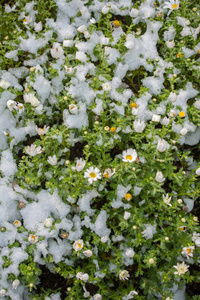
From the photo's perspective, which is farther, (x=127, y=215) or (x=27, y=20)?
(x=27, y=20)

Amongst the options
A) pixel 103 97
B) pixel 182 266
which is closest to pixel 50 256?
pixel 182 266

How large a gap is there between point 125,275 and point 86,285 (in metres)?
0.28

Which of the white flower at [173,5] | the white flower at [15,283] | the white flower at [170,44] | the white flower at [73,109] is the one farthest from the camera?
the white flower at [173,5]

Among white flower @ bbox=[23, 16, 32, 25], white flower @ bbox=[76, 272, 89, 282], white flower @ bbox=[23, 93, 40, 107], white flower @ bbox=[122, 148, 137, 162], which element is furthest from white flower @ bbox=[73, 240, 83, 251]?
white flower @ bbox=[23, 16, 32, 25]

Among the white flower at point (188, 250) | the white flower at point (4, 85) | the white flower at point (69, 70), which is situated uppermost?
the white flower at point (69, 70)

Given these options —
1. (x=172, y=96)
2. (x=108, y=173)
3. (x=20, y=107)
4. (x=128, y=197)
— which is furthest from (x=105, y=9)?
(x=128, y=197)

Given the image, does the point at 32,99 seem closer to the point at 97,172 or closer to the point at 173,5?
the point at 97,172

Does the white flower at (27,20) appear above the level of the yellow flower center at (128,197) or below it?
above

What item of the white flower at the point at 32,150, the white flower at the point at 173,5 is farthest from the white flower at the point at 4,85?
the white flower at the point at 173,5

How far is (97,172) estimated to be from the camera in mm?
1634

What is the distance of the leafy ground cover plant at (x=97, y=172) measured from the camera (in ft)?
5.31

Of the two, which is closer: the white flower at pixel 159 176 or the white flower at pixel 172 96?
the white flower at pixel 159 176

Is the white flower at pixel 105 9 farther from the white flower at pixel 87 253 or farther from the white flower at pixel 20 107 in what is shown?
the white flower at pixel 87 253

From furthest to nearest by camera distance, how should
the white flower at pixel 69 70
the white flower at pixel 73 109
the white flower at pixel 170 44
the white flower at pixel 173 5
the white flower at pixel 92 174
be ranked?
1. the white flower at pixel 173 5
2. the white flower at pixel 170 44
3. the white flower at pixel 69 70
4. the white flower at pixel 73 109
5. the white flower at pixel 92 174
